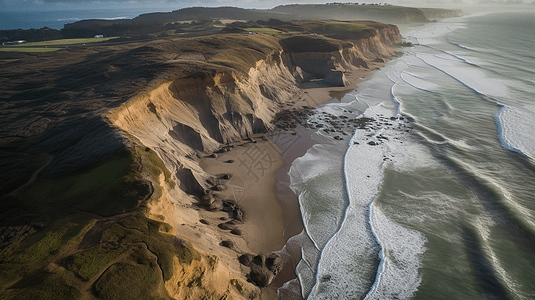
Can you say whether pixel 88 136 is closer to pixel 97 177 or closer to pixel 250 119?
pixel 97 177

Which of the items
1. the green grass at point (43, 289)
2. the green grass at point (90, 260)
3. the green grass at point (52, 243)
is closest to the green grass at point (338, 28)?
the green grass at point (52, 243)

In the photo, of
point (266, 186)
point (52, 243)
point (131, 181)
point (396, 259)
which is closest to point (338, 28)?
point (266, 186)

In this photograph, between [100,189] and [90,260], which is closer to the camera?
[90,260]

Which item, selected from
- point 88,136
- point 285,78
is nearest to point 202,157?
point 88,136

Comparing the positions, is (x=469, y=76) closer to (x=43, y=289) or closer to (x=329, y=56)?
(x=329, y=56)

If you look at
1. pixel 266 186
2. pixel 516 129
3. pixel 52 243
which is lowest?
pixel 516 129

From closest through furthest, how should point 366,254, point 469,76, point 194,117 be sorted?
point 366,254 → point 194,117 → point 469,76

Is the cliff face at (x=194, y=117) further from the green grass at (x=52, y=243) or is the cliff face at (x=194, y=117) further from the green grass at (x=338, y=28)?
the green grass at (x=338, y=28)
